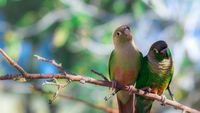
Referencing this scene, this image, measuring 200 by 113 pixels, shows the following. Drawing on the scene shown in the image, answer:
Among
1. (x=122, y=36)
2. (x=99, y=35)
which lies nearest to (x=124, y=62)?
(x=122, y=36)

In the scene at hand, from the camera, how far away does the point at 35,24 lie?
11.8 metres

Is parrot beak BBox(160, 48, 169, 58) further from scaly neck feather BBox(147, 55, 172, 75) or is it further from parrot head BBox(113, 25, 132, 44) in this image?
parrot head BBox(113, 25, 132, 44)

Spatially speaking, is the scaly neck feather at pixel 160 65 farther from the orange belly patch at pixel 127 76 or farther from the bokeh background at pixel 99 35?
the bokeh background at pixel 99 35

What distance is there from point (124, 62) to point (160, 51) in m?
0.23

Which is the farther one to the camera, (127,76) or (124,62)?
(124,62)

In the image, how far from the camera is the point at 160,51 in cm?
286

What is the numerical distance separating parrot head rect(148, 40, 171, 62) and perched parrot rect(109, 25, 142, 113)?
0.23ft

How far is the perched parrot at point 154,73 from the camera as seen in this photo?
2.89 metres

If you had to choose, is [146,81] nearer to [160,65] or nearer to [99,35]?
[160,65]

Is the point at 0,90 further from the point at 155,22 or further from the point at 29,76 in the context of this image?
the point at 29,76

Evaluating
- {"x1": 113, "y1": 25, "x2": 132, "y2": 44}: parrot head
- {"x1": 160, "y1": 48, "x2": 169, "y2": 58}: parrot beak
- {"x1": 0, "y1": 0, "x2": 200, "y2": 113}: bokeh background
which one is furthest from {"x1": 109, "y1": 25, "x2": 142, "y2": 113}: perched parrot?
{"x1": 0, "y1": 0, "x2": 200, "y2": 113}: bokeh background

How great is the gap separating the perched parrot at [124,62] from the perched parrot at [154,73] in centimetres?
5

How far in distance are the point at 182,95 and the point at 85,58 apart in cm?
217

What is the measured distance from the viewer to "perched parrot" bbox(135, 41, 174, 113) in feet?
9.47
